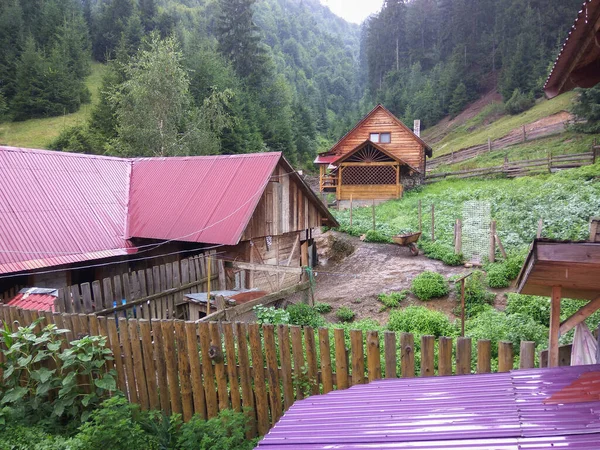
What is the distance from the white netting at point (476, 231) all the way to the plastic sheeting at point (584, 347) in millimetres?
13262

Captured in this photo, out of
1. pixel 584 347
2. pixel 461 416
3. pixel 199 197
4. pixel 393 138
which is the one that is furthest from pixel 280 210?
pixel 393 138

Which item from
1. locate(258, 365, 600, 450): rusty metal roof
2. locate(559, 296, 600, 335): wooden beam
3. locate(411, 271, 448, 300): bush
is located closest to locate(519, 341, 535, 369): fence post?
locate(559, 296, 600, 335): wooden beam

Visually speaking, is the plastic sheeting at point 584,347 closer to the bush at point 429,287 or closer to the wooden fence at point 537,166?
the bush at point 429,287

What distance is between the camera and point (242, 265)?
448 inches

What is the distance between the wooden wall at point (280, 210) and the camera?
13.7m

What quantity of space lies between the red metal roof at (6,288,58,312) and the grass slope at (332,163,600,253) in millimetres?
15192

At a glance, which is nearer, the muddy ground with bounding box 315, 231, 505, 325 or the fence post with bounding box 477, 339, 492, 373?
the fence post with bounding box 477, 339, 492, 373

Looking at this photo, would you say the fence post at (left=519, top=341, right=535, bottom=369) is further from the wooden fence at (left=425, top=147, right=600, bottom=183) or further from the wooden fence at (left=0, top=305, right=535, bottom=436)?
the wooden fence at (left=425, top=147, right=600, bottom=183)

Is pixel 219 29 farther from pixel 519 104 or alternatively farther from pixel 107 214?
pixel 107 214

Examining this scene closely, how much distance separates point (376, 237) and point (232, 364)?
18.1m

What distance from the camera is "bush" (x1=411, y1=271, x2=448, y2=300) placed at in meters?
13.8

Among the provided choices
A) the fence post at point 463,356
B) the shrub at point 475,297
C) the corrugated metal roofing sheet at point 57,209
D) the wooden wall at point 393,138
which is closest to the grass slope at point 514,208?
the shrub at point 475,297

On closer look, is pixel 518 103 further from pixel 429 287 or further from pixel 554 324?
pixel 554 324

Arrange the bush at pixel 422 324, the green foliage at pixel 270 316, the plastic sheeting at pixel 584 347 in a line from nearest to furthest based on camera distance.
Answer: the plastic sheeting at pixel 584 347
the green foliage at pixel 270 316
the bush at pixel 422 324
